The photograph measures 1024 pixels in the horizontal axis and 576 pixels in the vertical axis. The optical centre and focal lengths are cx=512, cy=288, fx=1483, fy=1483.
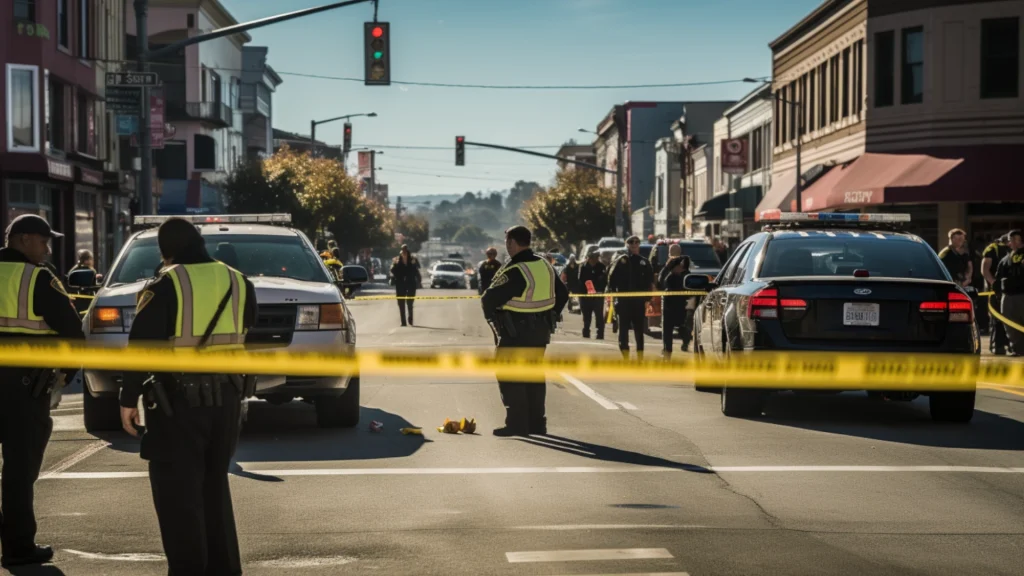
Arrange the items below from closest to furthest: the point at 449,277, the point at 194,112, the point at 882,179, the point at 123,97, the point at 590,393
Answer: the point at 590,393
the point at 123,97
the point at 882,179
the point at 194,112
the point at 449,277

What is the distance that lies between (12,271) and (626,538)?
356 centimetres

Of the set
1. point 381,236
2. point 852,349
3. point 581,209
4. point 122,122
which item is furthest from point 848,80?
point 381,236

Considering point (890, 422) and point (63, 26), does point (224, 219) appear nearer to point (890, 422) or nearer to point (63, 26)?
point (890, 422)

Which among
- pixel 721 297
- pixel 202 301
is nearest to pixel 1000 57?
pixel 721 297

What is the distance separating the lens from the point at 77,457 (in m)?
11.1

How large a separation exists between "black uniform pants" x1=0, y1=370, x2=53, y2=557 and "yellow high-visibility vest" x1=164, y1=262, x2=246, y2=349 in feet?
5.09

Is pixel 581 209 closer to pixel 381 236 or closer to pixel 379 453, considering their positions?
pixel 381 236

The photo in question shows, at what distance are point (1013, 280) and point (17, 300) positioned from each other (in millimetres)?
15946

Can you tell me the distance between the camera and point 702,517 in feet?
27.7

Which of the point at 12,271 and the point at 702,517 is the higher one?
the point at 12,271

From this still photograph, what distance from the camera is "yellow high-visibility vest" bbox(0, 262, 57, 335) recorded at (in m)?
7.89

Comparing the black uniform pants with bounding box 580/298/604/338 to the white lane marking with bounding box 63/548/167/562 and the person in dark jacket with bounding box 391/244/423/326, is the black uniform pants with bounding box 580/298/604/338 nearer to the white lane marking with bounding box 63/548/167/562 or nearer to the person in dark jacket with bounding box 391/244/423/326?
the person in dark jacket with bounding box 391/244/423/326

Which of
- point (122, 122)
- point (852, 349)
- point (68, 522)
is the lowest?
point (68, 522)

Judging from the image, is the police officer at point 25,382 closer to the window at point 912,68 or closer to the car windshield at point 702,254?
the car windshield at point 702,254
